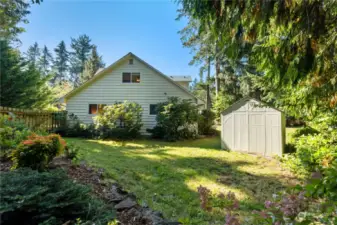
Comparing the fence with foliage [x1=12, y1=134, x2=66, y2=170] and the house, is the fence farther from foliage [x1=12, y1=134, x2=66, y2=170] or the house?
foliage [x1=12, y1=134, x2=66, y2=170]

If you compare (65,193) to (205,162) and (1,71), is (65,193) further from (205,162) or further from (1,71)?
(1,71)

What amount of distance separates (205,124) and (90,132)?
25.7ft

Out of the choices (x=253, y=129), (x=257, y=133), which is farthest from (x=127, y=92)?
(x=257, y=133)

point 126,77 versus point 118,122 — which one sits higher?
point 126,77

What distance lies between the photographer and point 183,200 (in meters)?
3.97

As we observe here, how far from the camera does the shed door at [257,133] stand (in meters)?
8.27

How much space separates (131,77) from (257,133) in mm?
8575

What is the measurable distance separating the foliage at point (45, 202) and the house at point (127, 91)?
10.9 metres

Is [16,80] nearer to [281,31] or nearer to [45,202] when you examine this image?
[45,202]

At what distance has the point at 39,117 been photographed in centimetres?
992

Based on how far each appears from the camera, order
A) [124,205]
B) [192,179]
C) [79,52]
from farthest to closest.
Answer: [79,52] < [192,179] < [124,205]

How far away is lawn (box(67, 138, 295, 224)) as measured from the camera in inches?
145

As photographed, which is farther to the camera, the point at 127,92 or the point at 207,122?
the point at 207,122

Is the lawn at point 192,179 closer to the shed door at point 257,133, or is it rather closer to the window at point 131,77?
the shed door at point 257,133
